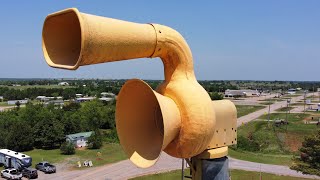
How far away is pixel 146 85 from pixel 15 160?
124 ft

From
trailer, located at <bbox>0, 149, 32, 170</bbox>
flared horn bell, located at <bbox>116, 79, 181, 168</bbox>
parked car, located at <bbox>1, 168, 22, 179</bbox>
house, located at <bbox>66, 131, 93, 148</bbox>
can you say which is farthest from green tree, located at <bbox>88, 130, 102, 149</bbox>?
flared horn bell, located at <bbox>116, 79, 181, 168</bbox>

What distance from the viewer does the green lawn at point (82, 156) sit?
48.4 meters

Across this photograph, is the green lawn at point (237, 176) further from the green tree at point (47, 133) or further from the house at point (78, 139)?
the green tree at point (47, 133)

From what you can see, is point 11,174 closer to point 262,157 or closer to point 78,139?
point 78,139

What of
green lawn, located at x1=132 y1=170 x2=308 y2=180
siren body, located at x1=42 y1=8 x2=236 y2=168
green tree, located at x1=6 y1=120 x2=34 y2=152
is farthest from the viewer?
green tree, located at x1=6 y1=120 x2=34 y2=152

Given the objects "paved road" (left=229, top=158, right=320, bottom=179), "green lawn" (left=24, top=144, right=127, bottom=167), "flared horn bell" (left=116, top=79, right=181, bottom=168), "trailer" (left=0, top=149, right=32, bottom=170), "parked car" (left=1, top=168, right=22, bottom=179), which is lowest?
"paved road" (left=229, top=158, right=320, bottom=179)

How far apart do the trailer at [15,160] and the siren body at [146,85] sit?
35241mm

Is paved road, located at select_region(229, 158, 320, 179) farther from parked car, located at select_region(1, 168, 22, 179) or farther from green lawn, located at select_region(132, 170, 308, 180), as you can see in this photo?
parked car, located at select_region(1, 168, 22, 179)

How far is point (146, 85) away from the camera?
8.76 meters

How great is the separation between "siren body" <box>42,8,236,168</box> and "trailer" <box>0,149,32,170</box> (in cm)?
3524

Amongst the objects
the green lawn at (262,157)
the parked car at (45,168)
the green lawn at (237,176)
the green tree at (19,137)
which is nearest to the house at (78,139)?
the green tree at (19,137)

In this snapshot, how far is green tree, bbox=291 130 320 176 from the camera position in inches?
1448

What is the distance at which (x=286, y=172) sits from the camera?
43.6m

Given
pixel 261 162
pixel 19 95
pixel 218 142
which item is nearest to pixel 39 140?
pixel 261 162
